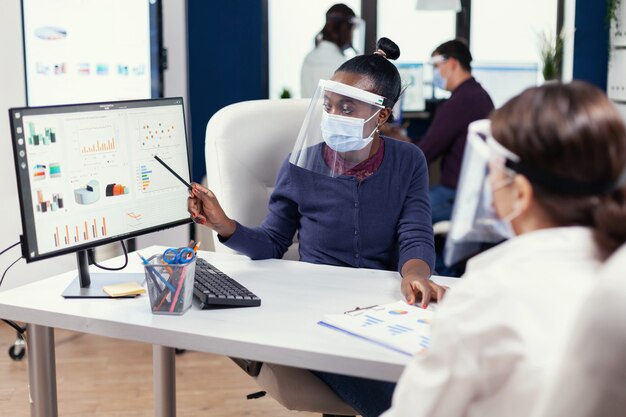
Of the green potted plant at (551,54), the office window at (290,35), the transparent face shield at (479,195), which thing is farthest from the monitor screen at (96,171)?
the green potted plant at (551,54)

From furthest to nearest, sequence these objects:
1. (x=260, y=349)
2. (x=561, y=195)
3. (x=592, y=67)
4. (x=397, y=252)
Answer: (x=592, y=67) → (x=397, y=252) → (x=260, y=349) → (x=561, y=195)

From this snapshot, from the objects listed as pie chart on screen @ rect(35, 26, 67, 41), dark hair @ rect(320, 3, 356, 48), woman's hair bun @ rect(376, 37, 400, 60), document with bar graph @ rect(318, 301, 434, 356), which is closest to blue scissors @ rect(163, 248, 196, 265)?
document with bar graph @ rect(318, 301, 434, 356)

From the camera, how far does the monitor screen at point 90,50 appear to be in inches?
126

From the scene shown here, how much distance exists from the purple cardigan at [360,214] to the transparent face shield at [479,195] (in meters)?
0.83

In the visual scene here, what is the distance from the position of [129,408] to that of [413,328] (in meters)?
1.56

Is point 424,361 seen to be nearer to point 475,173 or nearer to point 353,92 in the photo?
point 475,173

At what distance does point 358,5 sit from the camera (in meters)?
5.58

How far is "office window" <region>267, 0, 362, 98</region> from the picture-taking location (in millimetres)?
5625

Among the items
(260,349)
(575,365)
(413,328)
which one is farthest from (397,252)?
(575,365)

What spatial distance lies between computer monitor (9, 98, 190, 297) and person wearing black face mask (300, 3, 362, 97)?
274cm

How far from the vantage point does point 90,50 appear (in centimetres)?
Result: 347

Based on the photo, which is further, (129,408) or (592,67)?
(592,67)

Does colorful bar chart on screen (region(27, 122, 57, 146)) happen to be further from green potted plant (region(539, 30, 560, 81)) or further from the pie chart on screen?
green potted plant (region(539, 30, 560, 81))

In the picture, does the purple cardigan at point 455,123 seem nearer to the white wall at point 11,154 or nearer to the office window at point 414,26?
the office window at point 414,26
